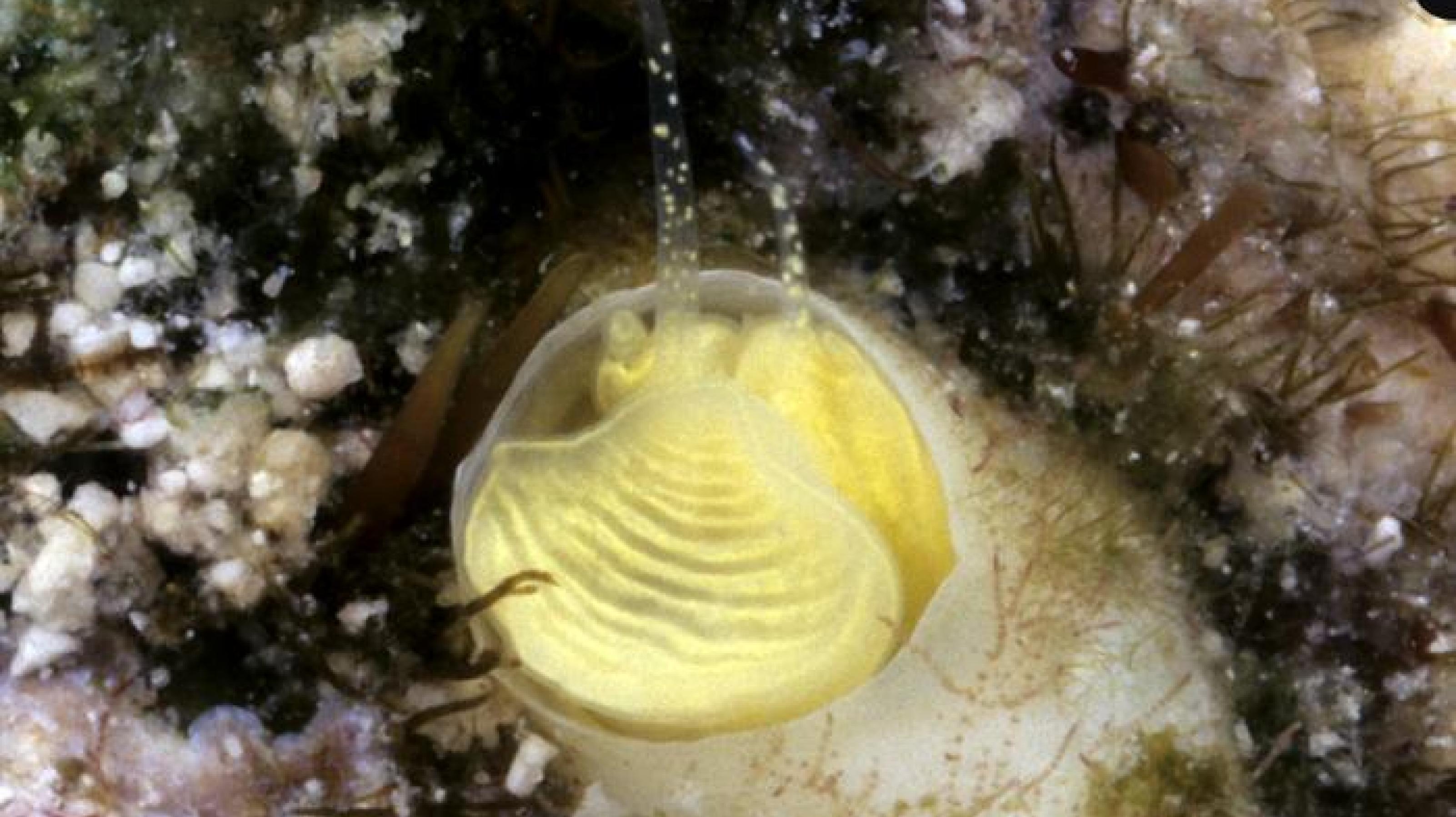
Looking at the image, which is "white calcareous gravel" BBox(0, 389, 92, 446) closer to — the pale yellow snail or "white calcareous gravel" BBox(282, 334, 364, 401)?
"white calcareous gravel" BBox(282, 334, 364, 401)

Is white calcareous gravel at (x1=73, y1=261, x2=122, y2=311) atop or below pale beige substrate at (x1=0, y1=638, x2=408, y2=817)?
atop

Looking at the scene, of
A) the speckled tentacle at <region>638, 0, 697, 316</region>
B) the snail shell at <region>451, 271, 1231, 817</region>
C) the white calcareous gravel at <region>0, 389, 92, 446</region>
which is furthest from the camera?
the snail shell at <region>451, 271, 1231, 817</region>

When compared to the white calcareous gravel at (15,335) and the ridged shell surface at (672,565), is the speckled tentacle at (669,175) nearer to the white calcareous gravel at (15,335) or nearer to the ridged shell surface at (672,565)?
the ridged shell surface at (672,565)

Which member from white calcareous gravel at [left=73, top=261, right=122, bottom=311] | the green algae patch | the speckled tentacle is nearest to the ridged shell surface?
the speckled tentacle

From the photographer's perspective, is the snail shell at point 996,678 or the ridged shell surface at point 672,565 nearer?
the ridged shell surface at point 672,565

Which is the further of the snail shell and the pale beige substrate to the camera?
the snail shell

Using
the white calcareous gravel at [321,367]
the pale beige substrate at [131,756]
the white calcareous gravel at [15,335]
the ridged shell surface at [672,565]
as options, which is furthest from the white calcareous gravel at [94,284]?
the ridged shell surface at [672,565]

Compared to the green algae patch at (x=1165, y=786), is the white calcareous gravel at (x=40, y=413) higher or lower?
higher
